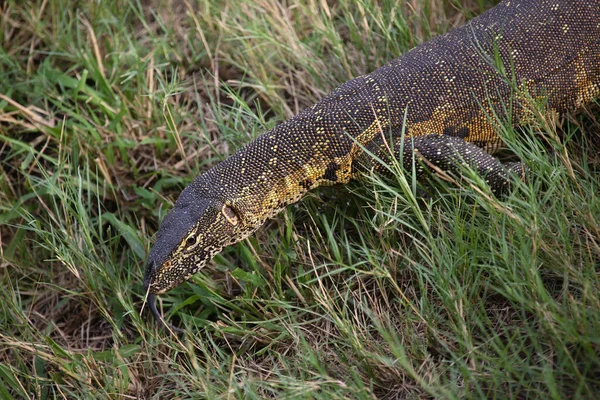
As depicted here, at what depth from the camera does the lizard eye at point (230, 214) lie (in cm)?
411

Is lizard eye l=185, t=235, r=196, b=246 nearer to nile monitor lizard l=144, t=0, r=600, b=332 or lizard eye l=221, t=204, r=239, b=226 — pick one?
nile monitor lizard l=144, t=0, r=600, b=332

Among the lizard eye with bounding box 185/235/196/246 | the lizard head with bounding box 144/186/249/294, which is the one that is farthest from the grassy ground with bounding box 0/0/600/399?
the lizard eye with bounding box 185/235/196/246

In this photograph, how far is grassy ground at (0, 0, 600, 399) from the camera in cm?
319

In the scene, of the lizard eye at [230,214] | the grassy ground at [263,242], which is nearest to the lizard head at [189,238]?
the lizard eye at [230,214]

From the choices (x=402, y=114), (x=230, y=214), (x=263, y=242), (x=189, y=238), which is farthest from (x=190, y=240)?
(x=402, y=114)

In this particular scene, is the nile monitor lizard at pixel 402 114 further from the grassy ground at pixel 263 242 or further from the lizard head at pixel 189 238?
the grassy ground at pixel 263 242

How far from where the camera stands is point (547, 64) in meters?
4.14

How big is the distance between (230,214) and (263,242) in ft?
1.28

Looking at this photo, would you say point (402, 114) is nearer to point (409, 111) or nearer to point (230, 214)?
point (409, 111)

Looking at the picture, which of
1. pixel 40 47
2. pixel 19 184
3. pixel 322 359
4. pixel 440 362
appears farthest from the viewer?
pixel 40 47

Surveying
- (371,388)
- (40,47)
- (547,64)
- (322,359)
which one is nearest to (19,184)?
(40,47)

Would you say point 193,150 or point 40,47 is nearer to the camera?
point 193,150

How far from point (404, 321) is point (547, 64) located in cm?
185

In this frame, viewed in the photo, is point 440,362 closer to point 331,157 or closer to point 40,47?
point 331,157
